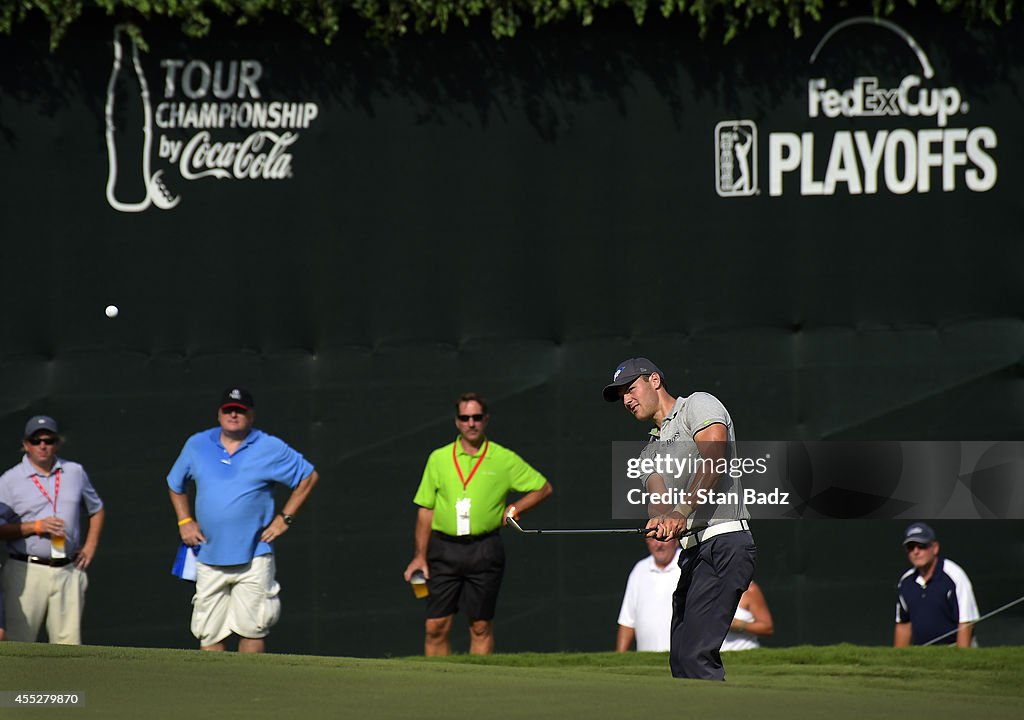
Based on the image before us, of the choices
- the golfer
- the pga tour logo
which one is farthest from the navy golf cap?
the golfer

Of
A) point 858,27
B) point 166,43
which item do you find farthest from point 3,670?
point 858,27

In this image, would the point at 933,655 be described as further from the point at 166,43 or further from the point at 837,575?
→ the point at 166,43

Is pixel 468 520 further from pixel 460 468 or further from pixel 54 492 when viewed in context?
pixel 54 492

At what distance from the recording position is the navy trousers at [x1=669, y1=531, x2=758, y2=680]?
228 inches

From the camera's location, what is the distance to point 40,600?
8445 mm

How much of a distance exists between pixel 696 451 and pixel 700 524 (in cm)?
33

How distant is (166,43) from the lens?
9211 mm

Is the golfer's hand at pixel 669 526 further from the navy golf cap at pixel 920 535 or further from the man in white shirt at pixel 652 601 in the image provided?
the navy golf cap at pixel 920 535

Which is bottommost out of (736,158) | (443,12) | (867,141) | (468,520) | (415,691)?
(415,691)

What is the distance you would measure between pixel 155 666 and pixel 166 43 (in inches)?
209

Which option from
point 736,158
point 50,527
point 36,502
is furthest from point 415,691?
point 736,158

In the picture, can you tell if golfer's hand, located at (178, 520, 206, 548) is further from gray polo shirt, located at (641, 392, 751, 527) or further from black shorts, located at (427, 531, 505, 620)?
gray polo shirt, located at (641, 392, 751, 527)

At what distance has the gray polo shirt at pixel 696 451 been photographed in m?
5.82

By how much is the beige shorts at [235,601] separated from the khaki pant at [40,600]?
70 centimetres
